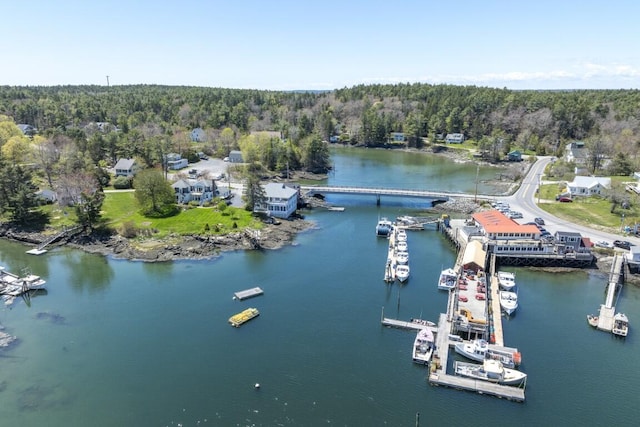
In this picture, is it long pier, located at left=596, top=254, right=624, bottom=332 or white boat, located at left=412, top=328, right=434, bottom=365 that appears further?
long pier, located at left=596, top=254, right=624, bottom=332

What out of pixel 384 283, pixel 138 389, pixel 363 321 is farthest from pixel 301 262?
pixel 138 389

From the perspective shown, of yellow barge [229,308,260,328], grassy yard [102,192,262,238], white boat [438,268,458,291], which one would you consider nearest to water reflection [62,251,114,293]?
grassy yard [102,192,262,238]

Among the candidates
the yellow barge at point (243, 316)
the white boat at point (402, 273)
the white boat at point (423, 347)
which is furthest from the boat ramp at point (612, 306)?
the yellow barge at point (243, 316)

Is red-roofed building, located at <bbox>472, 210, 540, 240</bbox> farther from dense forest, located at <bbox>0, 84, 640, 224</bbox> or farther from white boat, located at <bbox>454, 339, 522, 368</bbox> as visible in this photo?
dense forest, located at <bbox>0, 84, 640, 224</bbox>

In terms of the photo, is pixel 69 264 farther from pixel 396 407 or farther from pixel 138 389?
pixel 396 407

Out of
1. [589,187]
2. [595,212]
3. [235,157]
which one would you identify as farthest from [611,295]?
[235,157]
